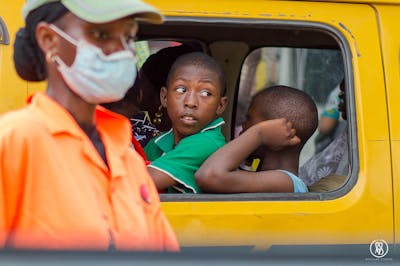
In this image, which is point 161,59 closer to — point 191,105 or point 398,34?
point 191,105

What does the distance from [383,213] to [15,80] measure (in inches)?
52.5

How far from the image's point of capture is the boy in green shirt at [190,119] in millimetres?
3410

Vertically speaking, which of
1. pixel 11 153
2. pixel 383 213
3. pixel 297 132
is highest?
pixel 11 153

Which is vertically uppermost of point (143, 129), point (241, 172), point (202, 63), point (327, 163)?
point (202, 63)

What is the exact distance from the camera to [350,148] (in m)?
3.37

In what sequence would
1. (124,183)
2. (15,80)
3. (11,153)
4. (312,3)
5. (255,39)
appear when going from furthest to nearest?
(255,39) → (312,3) → (15,80) → (124,183) → (11,153)

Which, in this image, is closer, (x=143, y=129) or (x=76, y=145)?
(x=76, y=145)

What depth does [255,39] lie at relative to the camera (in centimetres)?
407

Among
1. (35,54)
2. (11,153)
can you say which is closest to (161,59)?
(35,54)

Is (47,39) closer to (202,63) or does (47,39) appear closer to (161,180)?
(161,180)

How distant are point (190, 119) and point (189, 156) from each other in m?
0.17

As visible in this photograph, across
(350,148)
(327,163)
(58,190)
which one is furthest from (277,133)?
(58,190)

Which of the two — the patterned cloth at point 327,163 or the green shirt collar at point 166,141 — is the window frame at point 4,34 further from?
the patterned cloth at point 327,163

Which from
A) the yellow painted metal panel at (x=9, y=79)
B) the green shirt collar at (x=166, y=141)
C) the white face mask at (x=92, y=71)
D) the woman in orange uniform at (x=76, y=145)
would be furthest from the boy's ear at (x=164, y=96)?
the white face mask at (x=92, y=71)
